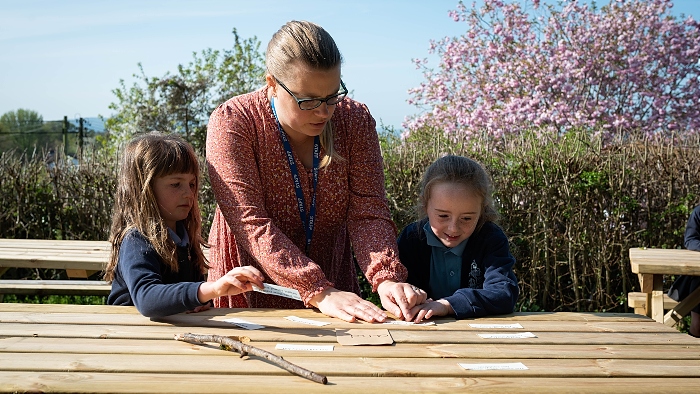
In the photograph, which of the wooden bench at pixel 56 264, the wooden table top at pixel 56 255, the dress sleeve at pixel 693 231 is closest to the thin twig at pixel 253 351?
the wooden table top at pixel 56 255

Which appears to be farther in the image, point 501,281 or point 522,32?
point 522,32

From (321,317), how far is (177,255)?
2.03 ft

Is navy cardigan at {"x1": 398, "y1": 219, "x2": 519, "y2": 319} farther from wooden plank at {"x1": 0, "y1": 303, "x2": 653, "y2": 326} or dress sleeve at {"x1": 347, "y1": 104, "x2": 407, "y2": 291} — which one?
dress sleeve at {"x1": 347, "y1": 104, "x2": 407, "y2": 291}

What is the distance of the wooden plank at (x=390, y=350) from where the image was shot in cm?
196

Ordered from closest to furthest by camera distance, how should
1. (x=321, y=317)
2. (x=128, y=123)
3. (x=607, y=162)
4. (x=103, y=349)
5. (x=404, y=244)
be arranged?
1. (x=103, y=349)
2. (x=321, y=317)
3. (x=404, y=244)
4. (x=607, y=162)
5. (x=128, y=123)

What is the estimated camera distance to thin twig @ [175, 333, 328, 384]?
5.67ft

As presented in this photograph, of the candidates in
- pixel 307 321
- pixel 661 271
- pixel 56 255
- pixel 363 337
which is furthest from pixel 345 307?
pixel 56 255

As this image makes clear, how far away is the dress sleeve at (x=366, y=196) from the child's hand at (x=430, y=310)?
0.23 meters

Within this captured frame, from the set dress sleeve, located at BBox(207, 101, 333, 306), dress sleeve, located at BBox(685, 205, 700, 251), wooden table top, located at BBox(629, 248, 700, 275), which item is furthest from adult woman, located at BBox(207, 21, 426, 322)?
dress sleeve, located at BBox(685, 205, 700, 251)

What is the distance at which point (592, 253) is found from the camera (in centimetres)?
574

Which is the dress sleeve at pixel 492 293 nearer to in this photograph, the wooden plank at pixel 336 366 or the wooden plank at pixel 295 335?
the wooden plank at pixel 295 335

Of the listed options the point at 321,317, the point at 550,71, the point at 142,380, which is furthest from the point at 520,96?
the point at 142,380

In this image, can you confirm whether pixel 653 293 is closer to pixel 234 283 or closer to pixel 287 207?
pixel 287 207

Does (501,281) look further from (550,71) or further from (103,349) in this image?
(550,71)
